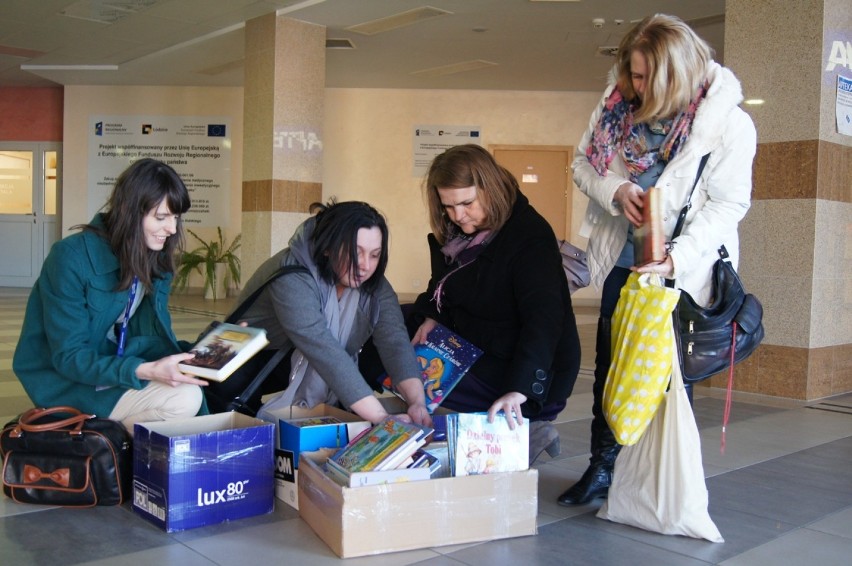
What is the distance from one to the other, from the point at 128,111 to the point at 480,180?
11387 millimetres

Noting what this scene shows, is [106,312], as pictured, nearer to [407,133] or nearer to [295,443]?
[295,443]

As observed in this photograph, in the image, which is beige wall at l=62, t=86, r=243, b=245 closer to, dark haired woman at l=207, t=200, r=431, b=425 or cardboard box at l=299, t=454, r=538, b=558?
dark haired woman at l=207, t=200, r=431, b=425

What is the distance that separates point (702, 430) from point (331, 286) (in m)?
1.98

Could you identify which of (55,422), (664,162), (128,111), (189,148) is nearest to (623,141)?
(664,162)

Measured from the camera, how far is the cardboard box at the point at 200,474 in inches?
83.9

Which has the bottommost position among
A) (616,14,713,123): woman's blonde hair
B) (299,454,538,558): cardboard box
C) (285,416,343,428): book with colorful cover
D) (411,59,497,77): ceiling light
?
(299,454,538,558): cardboard box

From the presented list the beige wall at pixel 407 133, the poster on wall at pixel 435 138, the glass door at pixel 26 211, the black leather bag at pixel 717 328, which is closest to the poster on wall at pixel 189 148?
the glass door at pixel 26 211

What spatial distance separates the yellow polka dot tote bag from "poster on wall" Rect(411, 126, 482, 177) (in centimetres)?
994

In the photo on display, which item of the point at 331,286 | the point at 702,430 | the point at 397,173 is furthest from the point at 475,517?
the point at 397,173

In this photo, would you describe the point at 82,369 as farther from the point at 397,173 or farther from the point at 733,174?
the point at 397,173

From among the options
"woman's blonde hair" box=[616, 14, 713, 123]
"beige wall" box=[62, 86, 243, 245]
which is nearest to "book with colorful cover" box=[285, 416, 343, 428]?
"woman's blonde hair" box=[616, 14, 713, 123]

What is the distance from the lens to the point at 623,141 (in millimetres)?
2541

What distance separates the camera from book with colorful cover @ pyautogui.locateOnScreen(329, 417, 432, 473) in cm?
205

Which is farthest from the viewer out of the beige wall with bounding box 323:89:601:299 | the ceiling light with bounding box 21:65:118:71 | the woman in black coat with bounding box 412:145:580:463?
the beige wall with bounding box 323:89:601:299
